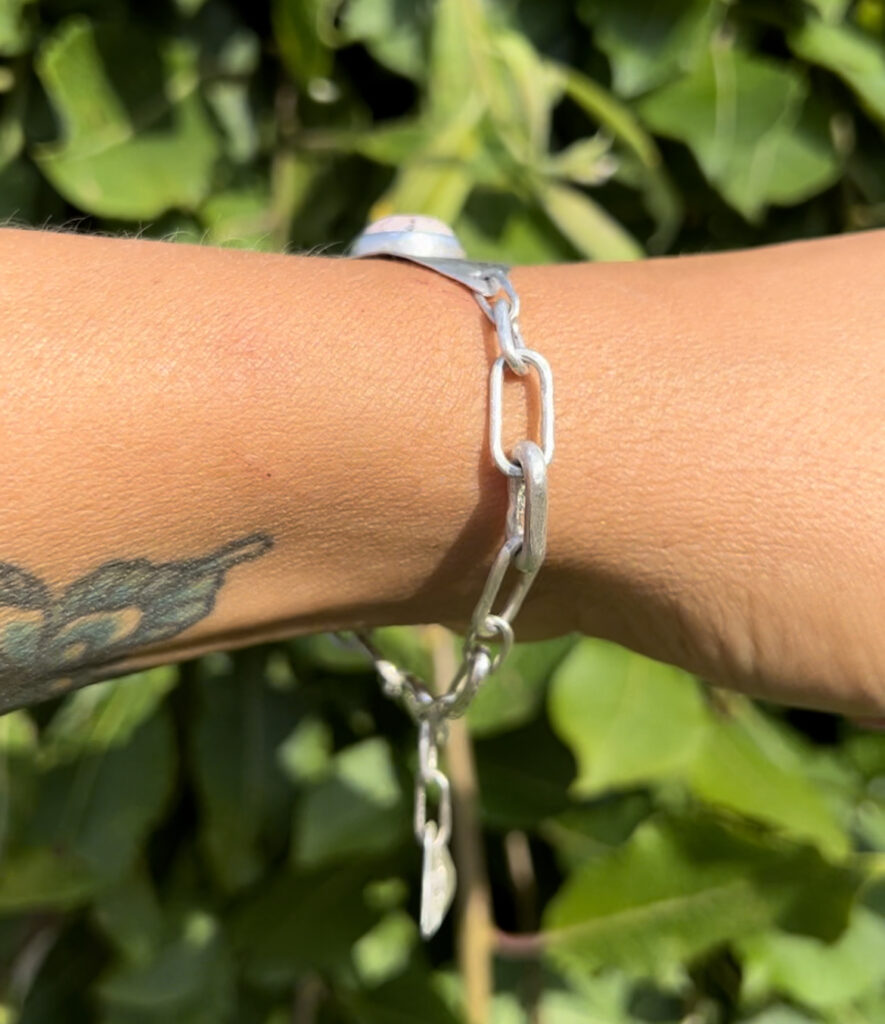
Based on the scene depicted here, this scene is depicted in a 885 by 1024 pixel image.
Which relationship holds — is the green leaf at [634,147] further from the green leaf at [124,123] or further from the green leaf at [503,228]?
the green leaf at [124,123]

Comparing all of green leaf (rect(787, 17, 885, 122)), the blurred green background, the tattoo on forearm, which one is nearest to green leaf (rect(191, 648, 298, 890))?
the blurred green background

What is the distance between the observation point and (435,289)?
1.83ft

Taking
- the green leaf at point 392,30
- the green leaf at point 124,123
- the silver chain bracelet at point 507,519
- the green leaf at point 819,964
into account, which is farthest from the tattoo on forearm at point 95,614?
the green leaf at point 819,964

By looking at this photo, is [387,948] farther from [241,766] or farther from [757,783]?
[757,783]

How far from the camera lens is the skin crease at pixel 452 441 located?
0.48 m

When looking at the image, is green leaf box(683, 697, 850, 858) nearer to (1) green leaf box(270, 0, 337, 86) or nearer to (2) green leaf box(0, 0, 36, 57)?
(1) green leaf box(270, 0, 337, 86)

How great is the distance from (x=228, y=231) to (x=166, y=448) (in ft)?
1.44

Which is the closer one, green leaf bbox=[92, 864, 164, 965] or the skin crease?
the skin crease

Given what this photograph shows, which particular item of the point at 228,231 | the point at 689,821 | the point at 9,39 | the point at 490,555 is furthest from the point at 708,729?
the point at 9,39

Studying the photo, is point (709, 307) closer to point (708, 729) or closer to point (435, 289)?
point (435, 289)

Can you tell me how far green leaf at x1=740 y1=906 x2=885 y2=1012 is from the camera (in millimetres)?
898

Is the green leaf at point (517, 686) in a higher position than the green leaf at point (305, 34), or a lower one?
lower

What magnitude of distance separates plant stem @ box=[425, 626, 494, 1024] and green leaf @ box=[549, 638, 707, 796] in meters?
0.09

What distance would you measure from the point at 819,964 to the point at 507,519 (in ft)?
2.06
